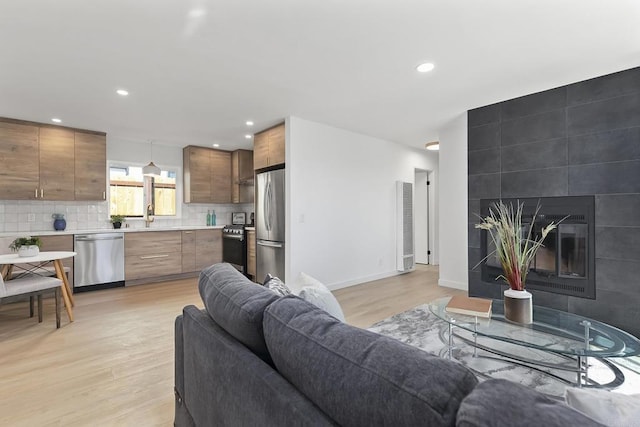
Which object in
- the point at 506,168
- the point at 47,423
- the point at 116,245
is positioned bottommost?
the point at 47,423

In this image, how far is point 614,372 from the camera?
211 centimetres

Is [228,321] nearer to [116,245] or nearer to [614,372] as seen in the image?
[614,372]

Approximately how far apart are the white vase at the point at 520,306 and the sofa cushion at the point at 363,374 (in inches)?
66.5

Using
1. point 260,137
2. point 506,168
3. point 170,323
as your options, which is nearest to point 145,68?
point 260,137

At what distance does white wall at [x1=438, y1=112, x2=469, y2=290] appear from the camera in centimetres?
436

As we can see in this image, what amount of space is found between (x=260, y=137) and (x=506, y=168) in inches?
132

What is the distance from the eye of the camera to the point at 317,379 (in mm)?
769

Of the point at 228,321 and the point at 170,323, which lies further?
the point at 170,323

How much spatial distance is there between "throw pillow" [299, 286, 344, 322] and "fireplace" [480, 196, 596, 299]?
117 inches

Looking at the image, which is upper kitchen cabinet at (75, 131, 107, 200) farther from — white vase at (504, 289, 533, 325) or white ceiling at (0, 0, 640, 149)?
white vase at (504, 289, 533, 325)

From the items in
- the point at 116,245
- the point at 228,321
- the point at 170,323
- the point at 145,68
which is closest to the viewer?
the point at 228,321

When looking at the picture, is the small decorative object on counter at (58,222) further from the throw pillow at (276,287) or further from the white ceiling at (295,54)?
the throw pillow at (276,287)

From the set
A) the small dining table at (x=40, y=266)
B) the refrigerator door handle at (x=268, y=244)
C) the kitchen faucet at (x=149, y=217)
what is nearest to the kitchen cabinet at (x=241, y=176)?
the kitchen faucet at (x=149, y=217)

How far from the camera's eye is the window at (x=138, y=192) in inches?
207
